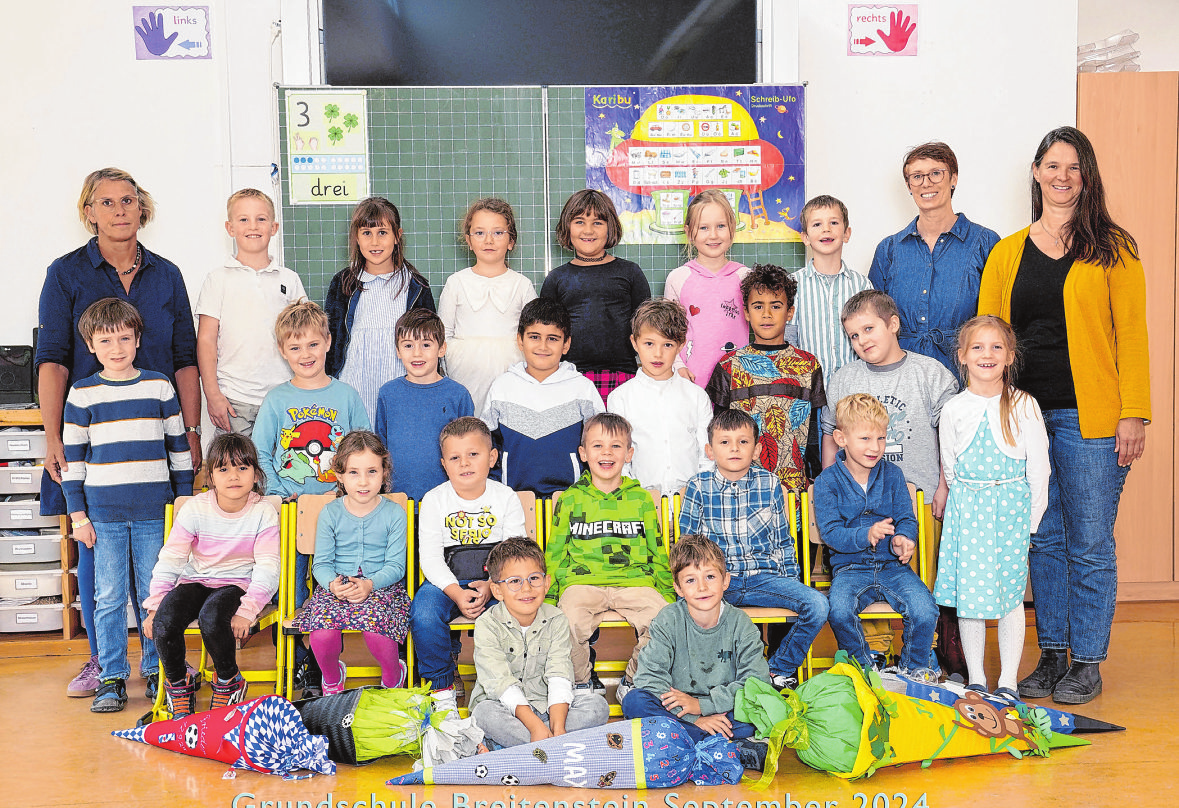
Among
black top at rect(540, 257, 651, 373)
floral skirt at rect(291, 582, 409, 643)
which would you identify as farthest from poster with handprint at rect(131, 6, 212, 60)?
floral skirt at rect(291, 582, 409, 643)

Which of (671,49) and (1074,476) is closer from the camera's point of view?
(1074,476)

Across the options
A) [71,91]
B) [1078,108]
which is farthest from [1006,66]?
[71,91]

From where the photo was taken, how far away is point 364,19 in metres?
3.92

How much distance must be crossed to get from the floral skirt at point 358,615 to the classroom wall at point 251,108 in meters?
1.93

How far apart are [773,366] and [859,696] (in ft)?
3.86

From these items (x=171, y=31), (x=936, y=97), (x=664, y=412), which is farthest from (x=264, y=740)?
(x=936, y=97)

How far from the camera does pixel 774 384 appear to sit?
314 cm

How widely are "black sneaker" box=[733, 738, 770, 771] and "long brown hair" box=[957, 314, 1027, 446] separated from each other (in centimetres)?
119

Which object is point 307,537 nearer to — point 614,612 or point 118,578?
point 118,578

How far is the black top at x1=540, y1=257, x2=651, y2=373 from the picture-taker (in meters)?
3.41

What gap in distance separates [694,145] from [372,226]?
1349 mm

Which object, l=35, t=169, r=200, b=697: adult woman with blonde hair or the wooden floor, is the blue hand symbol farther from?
the wooden floor

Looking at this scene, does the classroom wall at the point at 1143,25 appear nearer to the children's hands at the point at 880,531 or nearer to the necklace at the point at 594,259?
the necklace at the point at 594,259

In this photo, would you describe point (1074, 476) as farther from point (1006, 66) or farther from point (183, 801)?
point (183, 801)
